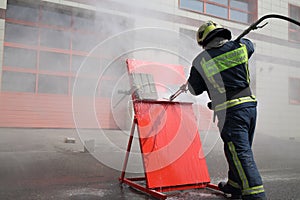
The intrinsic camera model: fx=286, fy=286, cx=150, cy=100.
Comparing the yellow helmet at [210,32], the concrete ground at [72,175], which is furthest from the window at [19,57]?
the yellow helmet at [210,32]

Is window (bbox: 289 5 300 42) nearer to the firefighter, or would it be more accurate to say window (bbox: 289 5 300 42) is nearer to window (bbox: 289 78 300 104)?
window (bbox: 289 78 300 104)

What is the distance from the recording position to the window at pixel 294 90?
11.9 m

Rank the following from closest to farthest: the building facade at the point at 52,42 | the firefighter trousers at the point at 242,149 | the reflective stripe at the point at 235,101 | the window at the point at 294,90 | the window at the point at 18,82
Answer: the firefighter trousers at the point at 242,149
the reflective stripe at the point at 235,101
the building facade at the point at 52,42
the window at the point at 18,82
the window at the point at 294,90

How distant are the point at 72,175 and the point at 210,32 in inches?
90.4

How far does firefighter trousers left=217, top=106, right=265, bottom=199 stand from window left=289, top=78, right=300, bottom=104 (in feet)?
34.8

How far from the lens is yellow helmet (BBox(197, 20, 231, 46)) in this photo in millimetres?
2426

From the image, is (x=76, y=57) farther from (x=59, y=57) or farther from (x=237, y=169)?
(x=237, y=169)

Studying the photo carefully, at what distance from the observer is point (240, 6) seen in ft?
35.0

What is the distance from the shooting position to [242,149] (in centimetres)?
230

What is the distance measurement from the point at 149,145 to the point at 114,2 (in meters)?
3.60

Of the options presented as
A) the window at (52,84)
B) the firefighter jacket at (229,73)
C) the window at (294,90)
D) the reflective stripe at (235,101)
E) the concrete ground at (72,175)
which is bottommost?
the concrete ground at (72,175)

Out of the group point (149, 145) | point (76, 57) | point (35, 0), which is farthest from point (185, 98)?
point (35, 0)

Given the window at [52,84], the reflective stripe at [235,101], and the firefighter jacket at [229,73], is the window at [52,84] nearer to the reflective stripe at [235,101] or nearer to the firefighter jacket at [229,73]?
the firefighter jacket at [229,73]

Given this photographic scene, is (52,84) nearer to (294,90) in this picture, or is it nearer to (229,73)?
(229,73)
